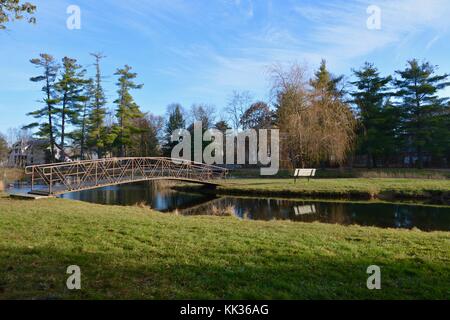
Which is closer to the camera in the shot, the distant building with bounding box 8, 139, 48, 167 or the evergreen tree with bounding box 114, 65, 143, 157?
the evergreen tree with bounding box 114, 65, 143, 157

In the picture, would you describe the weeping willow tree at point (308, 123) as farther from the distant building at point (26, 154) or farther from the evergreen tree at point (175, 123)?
the distant building at point (26, 154)

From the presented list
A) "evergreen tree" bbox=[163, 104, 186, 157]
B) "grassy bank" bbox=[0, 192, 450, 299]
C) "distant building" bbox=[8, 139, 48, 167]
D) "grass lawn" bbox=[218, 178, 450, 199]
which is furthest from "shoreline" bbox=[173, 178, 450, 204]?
"distant building" bbox=[8, 139, 48, 167]

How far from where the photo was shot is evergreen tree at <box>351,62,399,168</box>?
31.1m

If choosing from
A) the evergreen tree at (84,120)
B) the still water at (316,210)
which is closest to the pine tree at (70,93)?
the evergreen tree at (84,120)

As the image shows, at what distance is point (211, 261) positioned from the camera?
4.28 metres

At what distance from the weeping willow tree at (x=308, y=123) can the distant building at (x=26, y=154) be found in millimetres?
42384

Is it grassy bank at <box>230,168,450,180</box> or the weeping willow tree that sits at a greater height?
the weeping willow tree

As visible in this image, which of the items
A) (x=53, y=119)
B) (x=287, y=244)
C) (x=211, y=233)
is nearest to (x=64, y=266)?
(x=211, y=233)

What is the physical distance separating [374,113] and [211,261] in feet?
104

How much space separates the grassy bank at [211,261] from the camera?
130 inches

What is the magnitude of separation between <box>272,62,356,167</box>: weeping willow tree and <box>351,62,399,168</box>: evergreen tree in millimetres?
7347

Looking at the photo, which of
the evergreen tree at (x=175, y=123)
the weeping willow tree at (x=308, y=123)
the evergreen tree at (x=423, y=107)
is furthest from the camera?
the evergreen tree at (x=175, y=123)

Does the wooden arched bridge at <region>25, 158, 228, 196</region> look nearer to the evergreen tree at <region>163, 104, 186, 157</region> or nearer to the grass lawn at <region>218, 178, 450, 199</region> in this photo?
the grass lawn at <region>218, 178, 450, 199</region>
